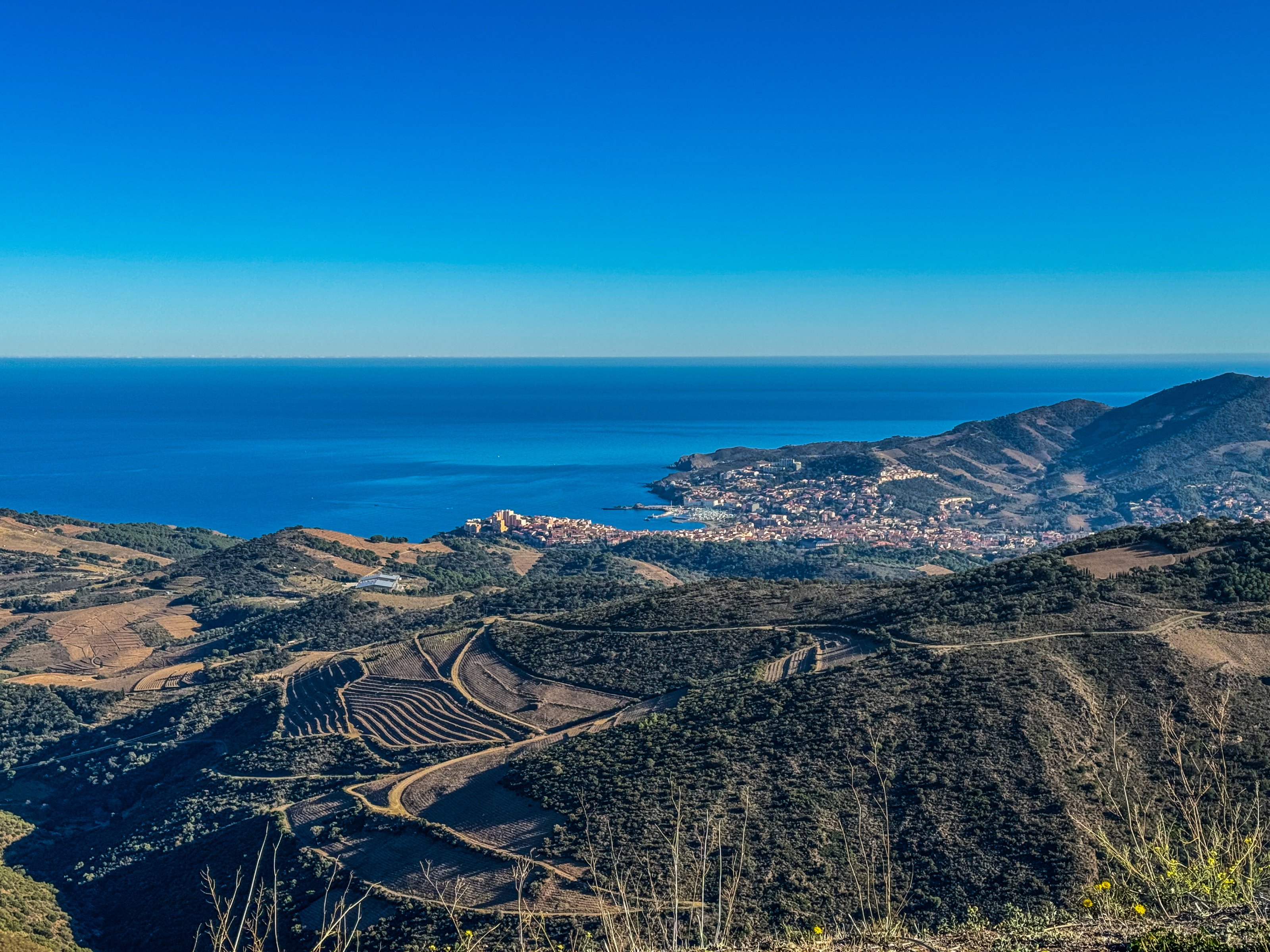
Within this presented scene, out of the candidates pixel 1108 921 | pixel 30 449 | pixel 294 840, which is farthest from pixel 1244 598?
pixel 30 449

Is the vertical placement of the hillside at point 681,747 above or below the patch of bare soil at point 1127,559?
below

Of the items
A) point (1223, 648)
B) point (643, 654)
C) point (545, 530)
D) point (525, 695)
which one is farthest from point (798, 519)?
point (1223, 648)

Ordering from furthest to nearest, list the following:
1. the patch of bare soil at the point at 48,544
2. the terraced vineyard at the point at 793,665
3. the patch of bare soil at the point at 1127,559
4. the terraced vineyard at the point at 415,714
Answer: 1. the patch of bare soil at the point at 48,544
2. the patch of bare soil at the point at 1127,559
3. the terraced vineyard at the point at 415,714
4. the terraced vineyard at the point at 793,665

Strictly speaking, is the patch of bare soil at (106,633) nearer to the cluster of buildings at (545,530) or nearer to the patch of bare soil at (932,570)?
the cluster of buildings at (545,530)

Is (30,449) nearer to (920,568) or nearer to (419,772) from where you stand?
(920,568)

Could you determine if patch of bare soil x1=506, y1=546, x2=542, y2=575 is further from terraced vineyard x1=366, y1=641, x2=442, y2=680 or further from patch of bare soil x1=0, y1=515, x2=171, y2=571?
terraced vineyard x1=366, y1=641, x2=442, y2=680

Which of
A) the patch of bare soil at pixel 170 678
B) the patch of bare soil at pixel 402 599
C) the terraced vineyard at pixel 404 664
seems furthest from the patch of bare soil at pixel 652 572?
the terraced vineyard at pixel 404 664
